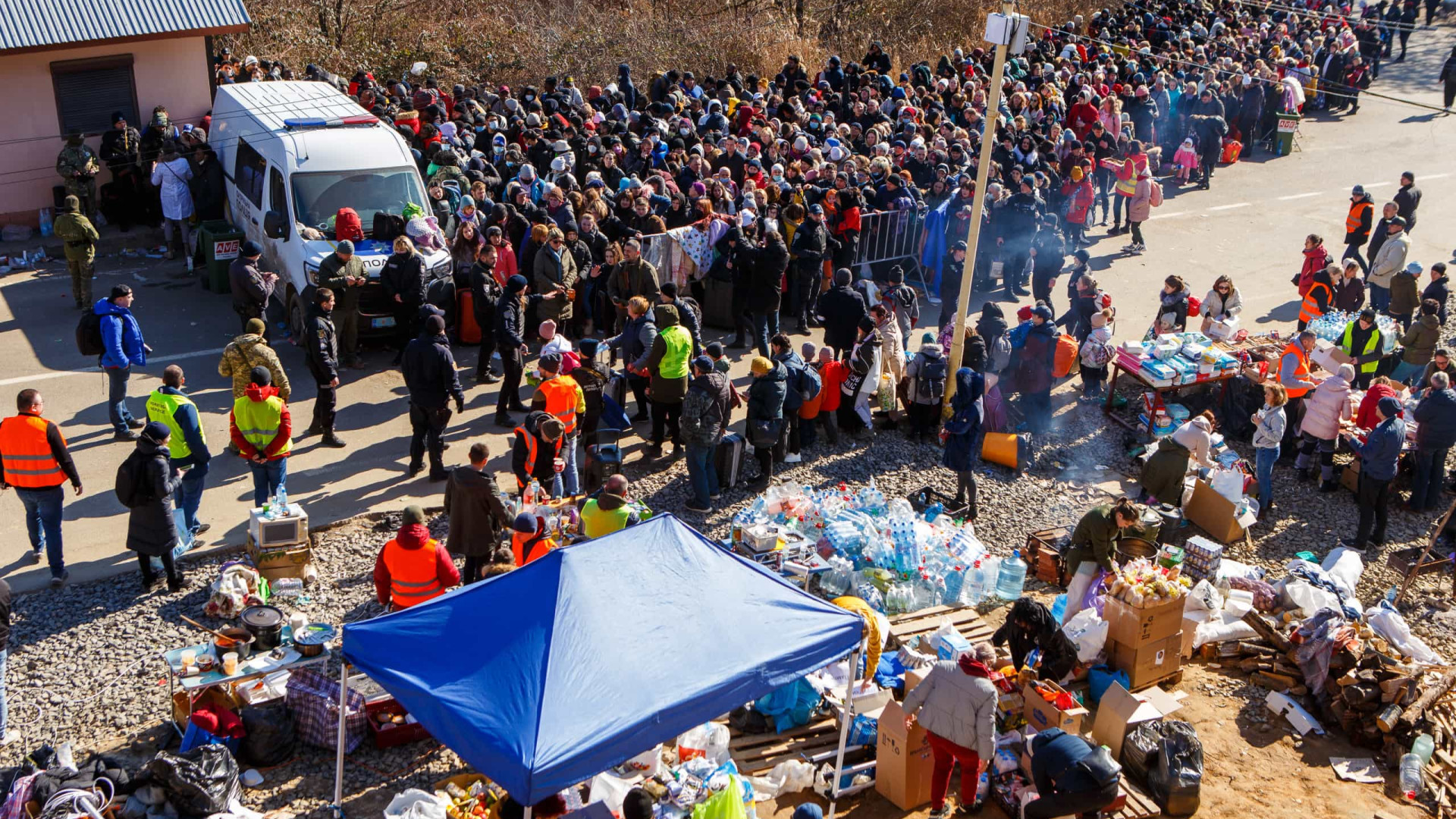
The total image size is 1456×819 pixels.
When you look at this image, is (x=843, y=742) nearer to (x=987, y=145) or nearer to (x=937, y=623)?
(x=937, y=623)

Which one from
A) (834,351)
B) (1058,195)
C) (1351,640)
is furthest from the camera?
(1058,195)

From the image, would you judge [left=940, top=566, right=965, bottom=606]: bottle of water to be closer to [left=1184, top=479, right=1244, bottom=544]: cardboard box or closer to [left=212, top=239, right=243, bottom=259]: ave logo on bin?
[left=1184, top=479, right=1244, bottom=544]: cardboard box

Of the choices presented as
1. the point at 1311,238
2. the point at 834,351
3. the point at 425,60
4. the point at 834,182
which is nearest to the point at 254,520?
the point at 834,351

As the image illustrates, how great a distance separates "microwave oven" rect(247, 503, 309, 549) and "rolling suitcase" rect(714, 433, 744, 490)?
381 cm

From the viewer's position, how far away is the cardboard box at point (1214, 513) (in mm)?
11719

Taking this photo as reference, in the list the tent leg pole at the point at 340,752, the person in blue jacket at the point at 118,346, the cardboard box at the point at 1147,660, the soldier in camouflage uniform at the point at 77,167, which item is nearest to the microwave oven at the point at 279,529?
the tent leg pole at the point at 340,752

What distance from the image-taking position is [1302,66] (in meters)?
28.2

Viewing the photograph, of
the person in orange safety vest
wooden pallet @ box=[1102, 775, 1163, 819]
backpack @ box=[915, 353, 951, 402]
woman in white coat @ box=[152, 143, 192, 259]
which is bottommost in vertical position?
wooden pallet @ box=[1102, 775, 1163, 819]

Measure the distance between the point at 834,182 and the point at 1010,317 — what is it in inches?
119

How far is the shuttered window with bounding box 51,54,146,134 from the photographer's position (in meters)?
17.6

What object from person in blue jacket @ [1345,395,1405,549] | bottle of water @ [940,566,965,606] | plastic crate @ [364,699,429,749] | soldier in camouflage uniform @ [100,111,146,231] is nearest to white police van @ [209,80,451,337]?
soldier in camouflage uniform @ [100,111,146,231]

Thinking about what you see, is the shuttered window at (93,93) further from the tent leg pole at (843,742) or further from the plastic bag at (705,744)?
the tent leg pole at (843,742)

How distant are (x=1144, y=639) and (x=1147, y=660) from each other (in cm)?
22

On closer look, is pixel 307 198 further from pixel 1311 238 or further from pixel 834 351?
pixel 1311 238
